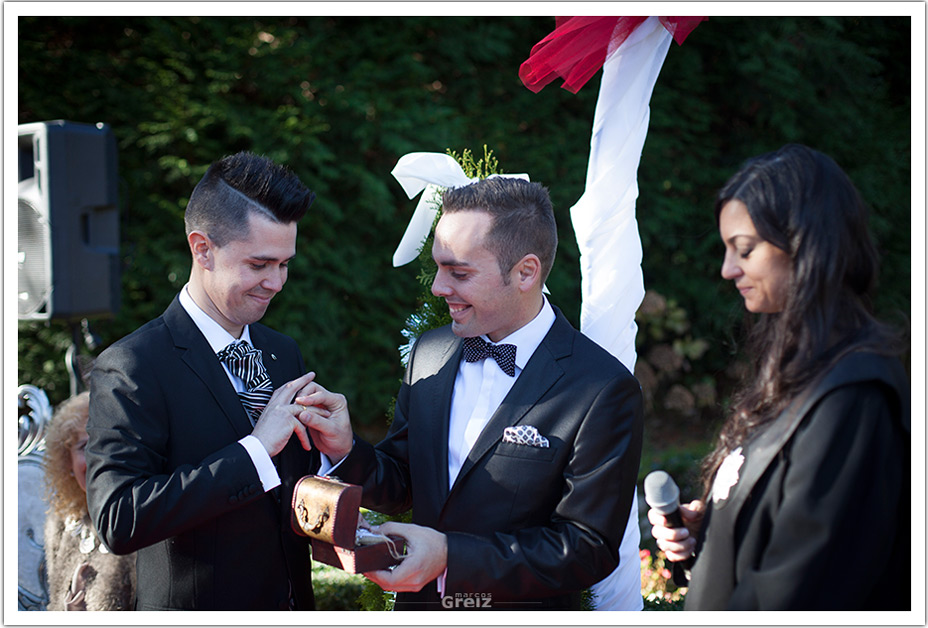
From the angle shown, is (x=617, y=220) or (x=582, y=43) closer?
(x=582, y=43)

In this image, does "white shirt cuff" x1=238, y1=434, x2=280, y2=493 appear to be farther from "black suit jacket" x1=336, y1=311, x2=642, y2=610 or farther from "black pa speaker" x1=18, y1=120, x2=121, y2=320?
"black pa speaker" x1=18, y1=120, x2=121, y2=320

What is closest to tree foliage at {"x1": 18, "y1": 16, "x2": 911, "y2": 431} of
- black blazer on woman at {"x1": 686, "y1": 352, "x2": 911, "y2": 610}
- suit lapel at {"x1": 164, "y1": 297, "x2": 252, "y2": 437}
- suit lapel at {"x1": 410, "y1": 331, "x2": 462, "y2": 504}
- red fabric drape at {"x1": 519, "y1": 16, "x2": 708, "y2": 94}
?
red fabric drape at {"x1": 519, "y1": 16, "x2": 708, "y2": 94}

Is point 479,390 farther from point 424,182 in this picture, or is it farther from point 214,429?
point 424,182

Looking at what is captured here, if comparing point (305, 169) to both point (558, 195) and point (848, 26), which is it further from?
point (848, 26)

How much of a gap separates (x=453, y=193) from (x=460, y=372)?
0.63m

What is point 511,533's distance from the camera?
2.35 meters

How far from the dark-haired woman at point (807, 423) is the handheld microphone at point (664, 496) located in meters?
0.21

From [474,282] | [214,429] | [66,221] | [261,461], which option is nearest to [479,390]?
[474,282]

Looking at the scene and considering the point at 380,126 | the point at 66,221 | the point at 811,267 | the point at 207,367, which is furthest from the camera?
the point at 380,126

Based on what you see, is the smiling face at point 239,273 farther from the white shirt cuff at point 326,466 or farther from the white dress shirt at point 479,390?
the white dress shirt at point 479,390

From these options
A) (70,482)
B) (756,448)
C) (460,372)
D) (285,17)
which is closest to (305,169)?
(285,17)

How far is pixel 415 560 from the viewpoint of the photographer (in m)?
2.17

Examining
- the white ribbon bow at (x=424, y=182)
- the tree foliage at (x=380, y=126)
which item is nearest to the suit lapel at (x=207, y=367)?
the white ribbon bow at (x=424, y=182)

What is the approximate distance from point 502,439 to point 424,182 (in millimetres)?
1292
